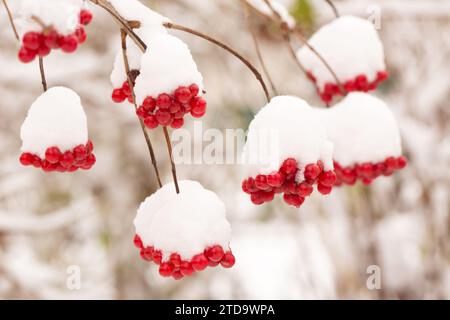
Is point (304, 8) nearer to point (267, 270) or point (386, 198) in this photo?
point (386, 198)

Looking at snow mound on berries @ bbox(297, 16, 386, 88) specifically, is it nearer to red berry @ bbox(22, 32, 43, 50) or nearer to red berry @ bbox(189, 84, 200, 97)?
red berry @ bbox(189, 84, 200, 97)

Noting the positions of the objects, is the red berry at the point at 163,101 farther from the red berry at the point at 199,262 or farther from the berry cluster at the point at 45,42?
the red berry at the point at 199,262

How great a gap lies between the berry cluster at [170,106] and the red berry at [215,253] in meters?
0.23

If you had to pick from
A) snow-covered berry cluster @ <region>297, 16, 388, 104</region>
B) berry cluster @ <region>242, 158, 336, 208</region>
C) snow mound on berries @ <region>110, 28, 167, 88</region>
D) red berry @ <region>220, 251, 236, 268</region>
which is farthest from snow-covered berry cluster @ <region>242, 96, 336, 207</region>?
snow-covered berry cluster @ <region>297, 16, 388, 104</region>

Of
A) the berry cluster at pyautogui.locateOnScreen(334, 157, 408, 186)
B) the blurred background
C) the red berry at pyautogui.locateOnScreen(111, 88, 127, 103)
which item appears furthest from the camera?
the blurred background

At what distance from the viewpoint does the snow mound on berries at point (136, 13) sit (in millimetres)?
979

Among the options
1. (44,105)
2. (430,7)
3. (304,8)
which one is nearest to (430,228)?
(430,7)

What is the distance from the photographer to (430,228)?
12.2ft

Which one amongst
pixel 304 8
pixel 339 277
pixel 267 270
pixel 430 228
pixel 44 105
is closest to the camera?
pixel 44 105

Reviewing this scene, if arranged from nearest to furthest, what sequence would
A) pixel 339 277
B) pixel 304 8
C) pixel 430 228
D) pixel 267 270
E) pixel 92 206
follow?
pixel 304 8
pixel 430 228
pixel 339 277
pixel 92 206
pixel 267 270

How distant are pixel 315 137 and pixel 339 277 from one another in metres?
3.13

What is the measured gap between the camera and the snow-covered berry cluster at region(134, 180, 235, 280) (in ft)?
3.22

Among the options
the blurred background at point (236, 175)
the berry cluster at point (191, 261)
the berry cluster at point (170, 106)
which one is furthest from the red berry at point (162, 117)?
the blurred background at point (236, 175)

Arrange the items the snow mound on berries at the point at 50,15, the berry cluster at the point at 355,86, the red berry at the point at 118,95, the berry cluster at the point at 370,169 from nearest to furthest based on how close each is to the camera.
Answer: the snow mound on berries at the point at 50,15 → the red berry at the point at 118,95 → the berry cluster at the point at 370,169 → the berry cluster at the point at 355,86
